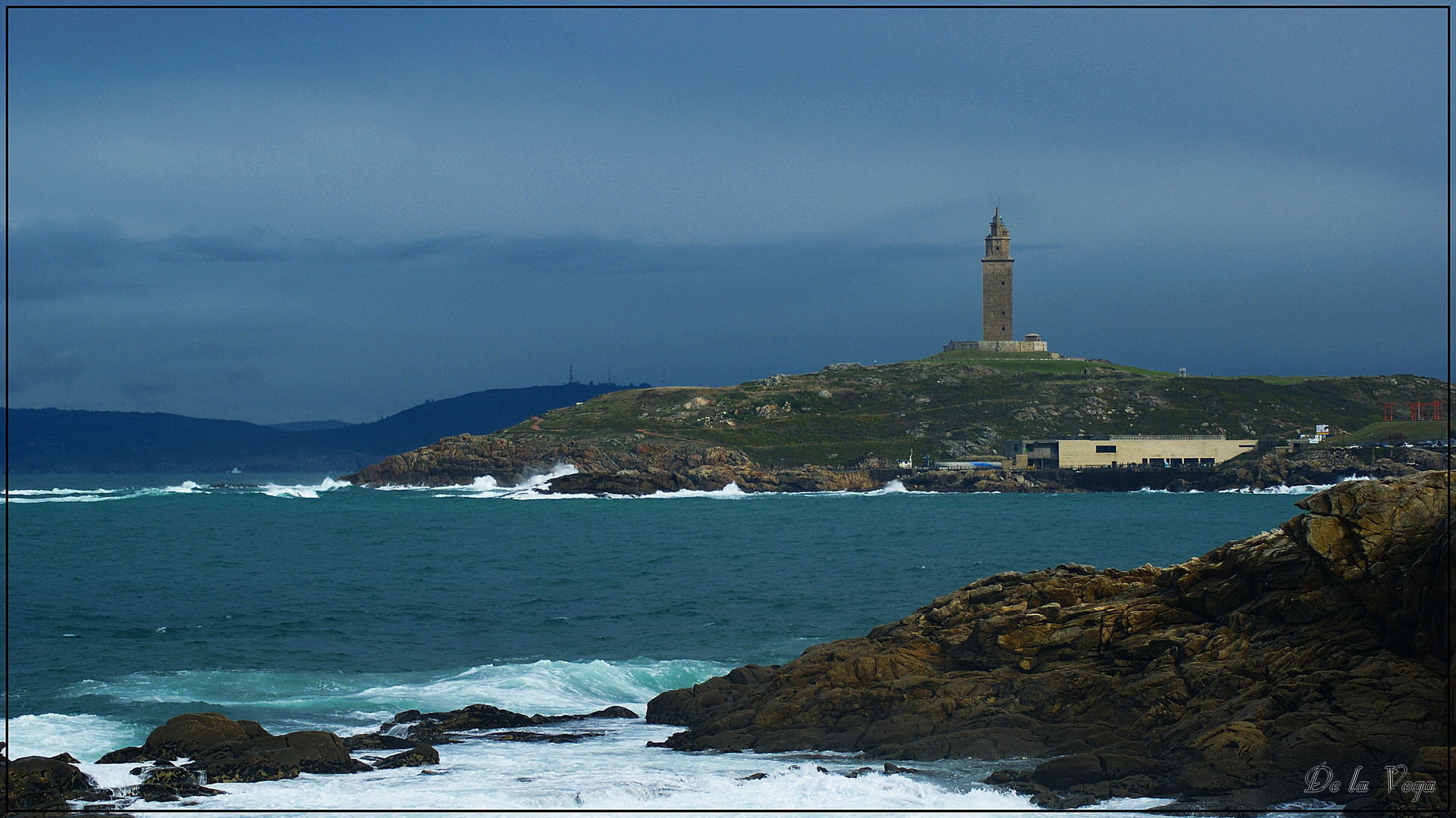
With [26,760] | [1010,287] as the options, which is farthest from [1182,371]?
[26,760]

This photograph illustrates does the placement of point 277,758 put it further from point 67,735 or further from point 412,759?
point 67,735

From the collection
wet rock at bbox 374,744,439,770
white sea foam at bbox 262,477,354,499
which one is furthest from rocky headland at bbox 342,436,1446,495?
wet rock at bbox 374,744,439,770

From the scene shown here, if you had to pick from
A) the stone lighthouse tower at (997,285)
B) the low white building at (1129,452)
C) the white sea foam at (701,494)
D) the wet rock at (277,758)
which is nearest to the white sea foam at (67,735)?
the wet rock at (277,758)

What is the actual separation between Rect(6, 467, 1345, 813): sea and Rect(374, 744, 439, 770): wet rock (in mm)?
199

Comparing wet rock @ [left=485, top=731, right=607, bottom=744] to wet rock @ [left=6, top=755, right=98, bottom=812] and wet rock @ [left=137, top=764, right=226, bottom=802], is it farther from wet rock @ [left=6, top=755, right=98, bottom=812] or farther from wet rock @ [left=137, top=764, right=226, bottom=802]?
wet rock @ [left=6, top=755, right=98, bottom=812]

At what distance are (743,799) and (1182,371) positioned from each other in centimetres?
16994

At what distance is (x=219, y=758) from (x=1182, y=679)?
42.0ft

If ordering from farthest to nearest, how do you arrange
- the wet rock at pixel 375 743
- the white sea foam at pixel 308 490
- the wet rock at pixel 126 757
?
the white sea foam at pixel 308 490 → the wet rock at pixel 375 743 → the wet rock at pixel 126 757

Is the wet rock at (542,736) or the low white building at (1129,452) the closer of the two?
the wet rock at (542,736)

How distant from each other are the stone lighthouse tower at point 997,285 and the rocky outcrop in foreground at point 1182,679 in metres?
158

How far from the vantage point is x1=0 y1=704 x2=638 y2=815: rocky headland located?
45.8 ft

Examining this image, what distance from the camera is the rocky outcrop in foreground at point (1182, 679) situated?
1337 cm

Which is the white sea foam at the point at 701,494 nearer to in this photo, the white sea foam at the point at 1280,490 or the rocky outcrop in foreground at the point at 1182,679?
the white sea foam at the point at 1280,490

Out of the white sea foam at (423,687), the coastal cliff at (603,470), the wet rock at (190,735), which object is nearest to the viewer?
the wet rock at (190,735)
